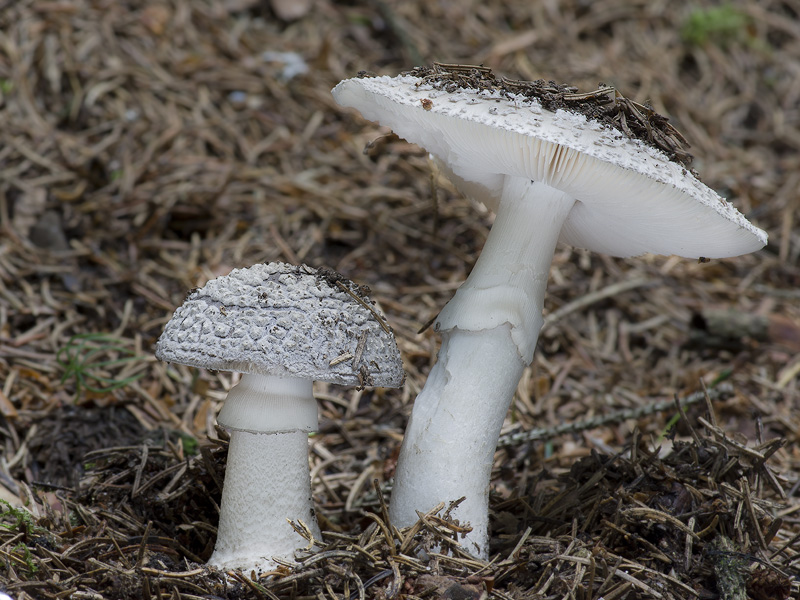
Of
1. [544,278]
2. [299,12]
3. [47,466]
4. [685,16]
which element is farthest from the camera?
[685,16]

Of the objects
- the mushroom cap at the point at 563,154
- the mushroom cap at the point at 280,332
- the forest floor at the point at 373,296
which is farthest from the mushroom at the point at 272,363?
the mushroom cap at the point at 563,154

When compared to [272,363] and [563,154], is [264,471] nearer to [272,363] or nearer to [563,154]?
[272,363]

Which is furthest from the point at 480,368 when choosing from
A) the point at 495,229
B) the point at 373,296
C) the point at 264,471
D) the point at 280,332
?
the point at 373,296

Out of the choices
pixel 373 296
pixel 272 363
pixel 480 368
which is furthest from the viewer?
pixel 373 296

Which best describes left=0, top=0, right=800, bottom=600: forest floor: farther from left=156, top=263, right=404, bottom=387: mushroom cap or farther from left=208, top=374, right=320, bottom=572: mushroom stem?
left=156, top=263, right=404, bottom=387: mushroom cap

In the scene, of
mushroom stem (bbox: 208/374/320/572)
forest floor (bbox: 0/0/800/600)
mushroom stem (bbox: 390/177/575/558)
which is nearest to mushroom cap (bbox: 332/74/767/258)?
mushroom stem (bbox: 390/177/575/558)

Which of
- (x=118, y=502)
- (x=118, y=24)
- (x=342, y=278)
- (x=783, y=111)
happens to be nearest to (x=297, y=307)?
(x=342, y=278)

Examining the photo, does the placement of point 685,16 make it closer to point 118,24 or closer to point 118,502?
point 118,24
